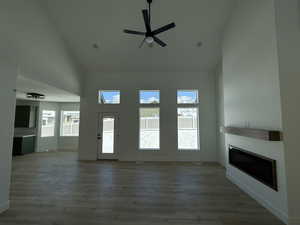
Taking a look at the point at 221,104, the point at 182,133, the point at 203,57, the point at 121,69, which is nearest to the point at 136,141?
the point at 182,133

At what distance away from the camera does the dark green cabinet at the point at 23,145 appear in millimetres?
6266

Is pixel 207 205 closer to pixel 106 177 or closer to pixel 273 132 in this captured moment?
pixel 273 132

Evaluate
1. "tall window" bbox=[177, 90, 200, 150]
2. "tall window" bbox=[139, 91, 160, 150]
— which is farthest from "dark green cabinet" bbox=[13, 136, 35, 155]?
"tall window" bbox=[177, 90, 200, 150]

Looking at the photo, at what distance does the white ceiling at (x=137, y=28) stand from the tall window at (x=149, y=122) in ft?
3.86

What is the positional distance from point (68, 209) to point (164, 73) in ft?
16.3

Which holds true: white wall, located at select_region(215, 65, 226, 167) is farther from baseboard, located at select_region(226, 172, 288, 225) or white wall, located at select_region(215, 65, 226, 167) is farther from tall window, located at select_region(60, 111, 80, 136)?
tall window, located at select_region(60, 111, 80, 136)

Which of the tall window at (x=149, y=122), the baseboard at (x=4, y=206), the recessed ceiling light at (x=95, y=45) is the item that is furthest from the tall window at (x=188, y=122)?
the baseboard at (x=4, y=206)

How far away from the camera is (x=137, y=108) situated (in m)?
5.70

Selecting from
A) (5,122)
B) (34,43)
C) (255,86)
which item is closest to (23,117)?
(34,43)

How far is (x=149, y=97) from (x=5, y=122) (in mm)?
4188

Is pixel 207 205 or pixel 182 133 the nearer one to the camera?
pixel 207 205

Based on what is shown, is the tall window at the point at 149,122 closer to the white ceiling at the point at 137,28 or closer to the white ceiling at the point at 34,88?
the white ceiling at the point at 137,28

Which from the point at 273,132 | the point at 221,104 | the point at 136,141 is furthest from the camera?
the point at 136,141

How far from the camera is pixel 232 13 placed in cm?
363
